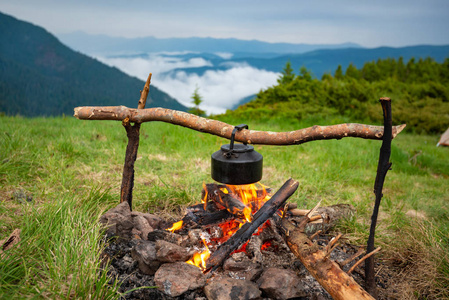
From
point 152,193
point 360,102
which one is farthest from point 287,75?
point 152,193

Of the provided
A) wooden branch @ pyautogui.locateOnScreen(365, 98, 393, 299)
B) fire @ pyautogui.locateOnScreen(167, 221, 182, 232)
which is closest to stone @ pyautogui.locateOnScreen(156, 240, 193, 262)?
fire @ pyautogui.locateOnScreen(167, 221, 182, 232)

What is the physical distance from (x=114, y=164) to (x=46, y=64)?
101106mm

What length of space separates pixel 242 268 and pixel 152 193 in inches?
81.2

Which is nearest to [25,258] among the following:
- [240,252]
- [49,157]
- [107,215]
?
[107,215]

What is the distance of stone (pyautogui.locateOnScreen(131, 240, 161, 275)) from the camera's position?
247cm

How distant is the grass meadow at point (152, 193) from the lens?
2.21 m

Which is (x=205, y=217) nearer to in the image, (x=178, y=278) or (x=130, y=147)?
(x=178, y=278)

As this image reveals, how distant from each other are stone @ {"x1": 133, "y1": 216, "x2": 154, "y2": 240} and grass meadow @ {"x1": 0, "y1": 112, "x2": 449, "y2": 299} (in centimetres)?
39

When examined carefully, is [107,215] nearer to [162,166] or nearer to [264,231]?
[264,231]

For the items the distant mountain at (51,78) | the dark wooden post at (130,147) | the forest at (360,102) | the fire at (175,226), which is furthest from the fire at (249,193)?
the distant mountain at (51,78)

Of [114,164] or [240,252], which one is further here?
[114,164]

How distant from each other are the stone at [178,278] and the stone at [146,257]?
8 centimetres

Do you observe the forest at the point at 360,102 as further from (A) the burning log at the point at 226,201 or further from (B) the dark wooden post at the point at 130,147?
(B) the dark wooden post at the point at 130,147

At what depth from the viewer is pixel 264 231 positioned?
298cm
